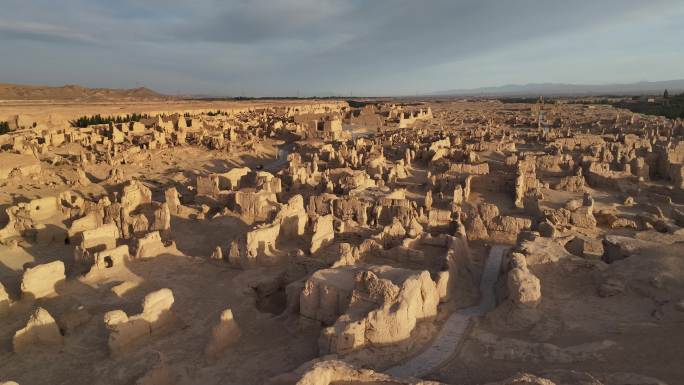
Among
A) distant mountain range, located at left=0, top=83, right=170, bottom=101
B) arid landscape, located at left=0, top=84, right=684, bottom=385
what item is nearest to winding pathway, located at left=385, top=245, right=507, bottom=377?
arid landscape, located at left=0, top=84, right=684, bottom=385

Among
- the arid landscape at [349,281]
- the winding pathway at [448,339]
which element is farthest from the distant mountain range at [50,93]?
the winding pathway at [448,339]

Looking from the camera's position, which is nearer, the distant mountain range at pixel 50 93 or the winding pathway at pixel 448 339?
the winding pathway at pixel 448 339

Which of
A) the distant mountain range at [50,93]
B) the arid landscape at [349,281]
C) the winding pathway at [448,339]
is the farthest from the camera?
the distant mountain range at [50,93]

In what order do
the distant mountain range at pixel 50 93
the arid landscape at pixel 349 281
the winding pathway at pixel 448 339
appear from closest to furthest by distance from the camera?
the winding pathway at pixel 448 339, the arid landscape at pixel 349 281, the distant mountain range at pixel 50 93

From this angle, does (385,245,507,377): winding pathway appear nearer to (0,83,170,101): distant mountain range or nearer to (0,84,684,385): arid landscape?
(0,84,684,385): arid landscape

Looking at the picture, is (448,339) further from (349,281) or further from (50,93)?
(50,93)

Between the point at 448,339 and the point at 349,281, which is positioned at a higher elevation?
the point at 349,281

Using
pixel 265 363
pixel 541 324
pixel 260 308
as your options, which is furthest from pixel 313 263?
pixel 541 324

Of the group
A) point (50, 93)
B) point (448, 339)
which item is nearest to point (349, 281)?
point (448, 339)

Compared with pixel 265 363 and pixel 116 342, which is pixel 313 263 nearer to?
pixel 265 363

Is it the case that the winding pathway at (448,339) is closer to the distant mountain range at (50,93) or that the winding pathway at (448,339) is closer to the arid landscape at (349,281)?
the arid landscape at (349,281)
